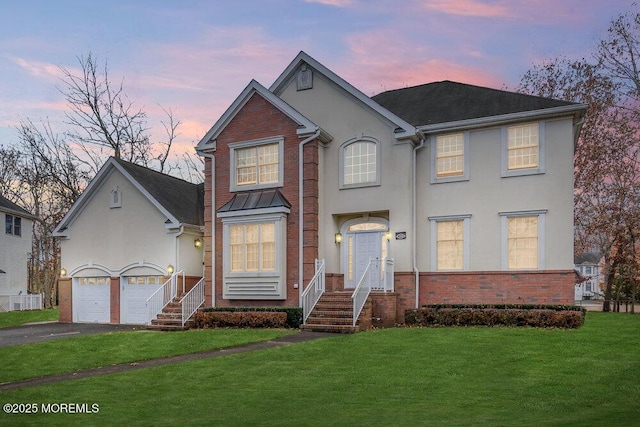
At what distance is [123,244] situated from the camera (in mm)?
25875

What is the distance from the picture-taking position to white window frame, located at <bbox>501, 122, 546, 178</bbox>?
765 inches

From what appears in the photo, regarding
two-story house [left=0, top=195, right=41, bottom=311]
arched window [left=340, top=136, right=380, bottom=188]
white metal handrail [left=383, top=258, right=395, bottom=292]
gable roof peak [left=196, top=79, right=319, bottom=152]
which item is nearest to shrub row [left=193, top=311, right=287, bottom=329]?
white metal handrail [left=383, top=258, right=395, bottom=292]

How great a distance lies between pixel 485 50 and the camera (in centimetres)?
2108

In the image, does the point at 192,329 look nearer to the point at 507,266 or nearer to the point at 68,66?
the point at 507,266

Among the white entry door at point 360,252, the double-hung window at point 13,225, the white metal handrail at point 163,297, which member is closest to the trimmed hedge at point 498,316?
the white entry door at point 360,252

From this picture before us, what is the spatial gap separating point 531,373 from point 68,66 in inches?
1487

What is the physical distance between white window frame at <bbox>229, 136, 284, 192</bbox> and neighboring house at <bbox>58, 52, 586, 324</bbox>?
0.04 meters

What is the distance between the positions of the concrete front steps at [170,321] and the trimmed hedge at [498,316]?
27.5 ft

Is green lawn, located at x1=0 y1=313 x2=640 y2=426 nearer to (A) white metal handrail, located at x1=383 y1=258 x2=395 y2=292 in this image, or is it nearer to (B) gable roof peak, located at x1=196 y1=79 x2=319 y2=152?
(A) white metal handrail, located at x1=383 y1=258 x2=395 y2=292

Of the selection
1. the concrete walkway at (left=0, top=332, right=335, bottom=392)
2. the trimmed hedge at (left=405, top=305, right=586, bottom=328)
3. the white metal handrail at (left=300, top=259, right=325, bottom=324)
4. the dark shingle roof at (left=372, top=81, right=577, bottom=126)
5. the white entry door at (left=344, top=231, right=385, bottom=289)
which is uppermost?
the dark shingle roof at (left=372, top=81, right=577, bottom=126)

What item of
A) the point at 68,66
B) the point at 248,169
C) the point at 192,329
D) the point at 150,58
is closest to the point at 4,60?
the point at 150,58

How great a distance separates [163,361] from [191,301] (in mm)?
9042

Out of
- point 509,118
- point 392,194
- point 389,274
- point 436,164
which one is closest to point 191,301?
point 389,274

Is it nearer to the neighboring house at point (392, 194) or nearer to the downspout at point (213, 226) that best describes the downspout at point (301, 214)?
the neighboring house at point (392, 194)
